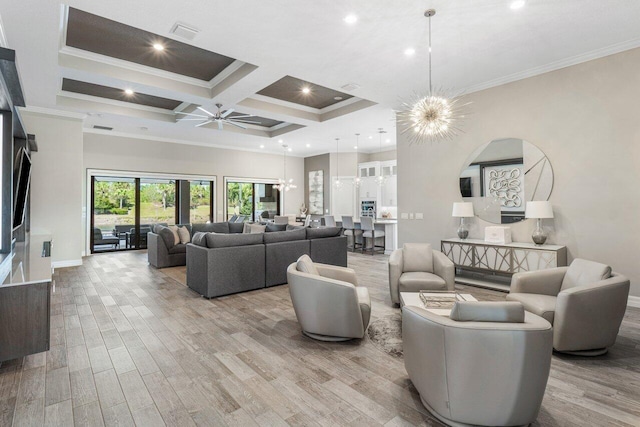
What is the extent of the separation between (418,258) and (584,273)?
1785mm

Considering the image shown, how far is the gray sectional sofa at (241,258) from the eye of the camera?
4.64 meters

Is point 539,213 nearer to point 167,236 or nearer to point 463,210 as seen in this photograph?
point 463,210

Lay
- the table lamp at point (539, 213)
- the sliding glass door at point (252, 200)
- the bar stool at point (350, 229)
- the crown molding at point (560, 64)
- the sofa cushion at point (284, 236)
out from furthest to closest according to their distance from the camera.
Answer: the sliding glass door at point (252, 200) < the bar stool at point (350, 229) < the sofa cushion at point (284, 236) < the table lamp at point (539, 213) < the crown molding at point (560, 64)

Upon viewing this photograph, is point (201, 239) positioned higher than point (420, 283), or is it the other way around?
point (201, 239)

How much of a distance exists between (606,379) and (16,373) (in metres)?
4.61

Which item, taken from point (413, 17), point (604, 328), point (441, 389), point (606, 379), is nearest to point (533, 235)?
point (604, 328)

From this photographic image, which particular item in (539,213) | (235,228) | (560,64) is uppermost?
(560,64)

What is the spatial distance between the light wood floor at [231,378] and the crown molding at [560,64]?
130 inches

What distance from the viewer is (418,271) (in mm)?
4402

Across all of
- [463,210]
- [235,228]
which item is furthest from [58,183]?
[463,210]

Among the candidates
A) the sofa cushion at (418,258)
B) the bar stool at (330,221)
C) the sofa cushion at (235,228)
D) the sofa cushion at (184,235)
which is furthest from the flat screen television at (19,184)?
the bar stool at (330,221)

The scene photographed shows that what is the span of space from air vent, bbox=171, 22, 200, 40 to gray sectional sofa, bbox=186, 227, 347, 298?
8.33 feet

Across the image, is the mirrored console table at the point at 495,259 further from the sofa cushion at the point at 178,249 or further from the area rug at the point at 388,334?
the sofa cushion at the point at 178,249

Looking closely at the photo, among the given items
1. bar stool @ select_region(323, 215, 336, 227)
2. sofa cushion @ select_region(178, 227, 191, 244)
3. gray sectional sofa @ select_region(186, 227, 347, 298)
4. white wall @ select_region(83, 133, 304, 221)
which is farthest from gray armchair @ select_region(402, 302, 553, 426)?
white wall @ select_region(83, 133, 304, 221)
